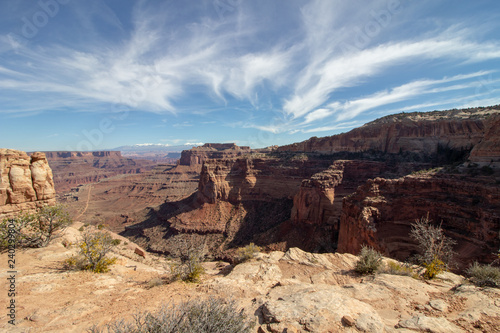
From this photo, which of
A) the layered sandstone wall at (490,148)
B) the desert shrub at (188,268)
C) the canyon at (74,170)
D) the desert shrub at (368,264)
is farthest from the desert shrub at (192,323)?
the canyon at (74,170)

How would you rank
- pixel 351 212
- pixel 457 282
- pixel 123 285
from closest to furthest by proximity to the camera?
pixel 457 282 → pixel 123 285 → pixel 351 212

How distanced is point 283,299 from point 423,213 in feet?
65.4

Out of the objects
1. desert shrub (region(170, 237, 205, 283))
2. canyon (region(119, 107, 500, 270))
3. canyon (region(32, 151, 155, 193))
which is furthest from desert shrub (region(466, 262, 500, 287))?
canyon (region(32, 151, 155, 193))

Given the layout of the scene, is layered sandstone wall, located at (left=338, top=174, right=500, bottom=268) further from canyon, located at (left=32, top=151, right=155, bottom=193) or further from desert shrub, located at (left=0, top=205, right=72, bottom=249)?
canyon, located at (left=32, top=151, right=155, bottom=193)

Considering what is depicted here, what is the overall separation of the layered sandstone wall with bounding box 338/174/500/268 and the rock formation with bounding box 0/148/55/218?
2502 centimetres

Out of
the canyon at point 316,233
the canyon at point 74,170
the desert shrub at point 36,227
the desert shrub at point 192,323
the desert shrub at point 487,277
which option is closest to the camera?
the desert shrub at point 192,323

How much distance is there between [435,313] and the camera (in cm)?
556

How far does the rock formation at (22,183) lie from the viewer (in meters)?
13.1

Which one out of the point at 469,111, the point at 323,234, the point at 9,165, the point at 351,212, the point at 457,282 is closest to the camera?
the point at 457,282

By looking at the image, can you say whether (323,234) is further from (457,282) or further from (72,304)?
(72,304)

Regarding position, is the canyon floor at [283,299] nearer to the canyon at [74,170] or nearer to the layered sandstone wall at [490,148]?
the layered sandstone wall at [490,148]

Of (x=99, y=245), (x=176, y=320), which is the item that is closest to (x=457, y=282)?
(x=176, y=320)

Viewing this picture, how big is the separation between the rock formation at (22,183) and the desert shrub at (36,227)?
98cm

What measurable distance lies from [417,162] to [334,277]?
34.7m
